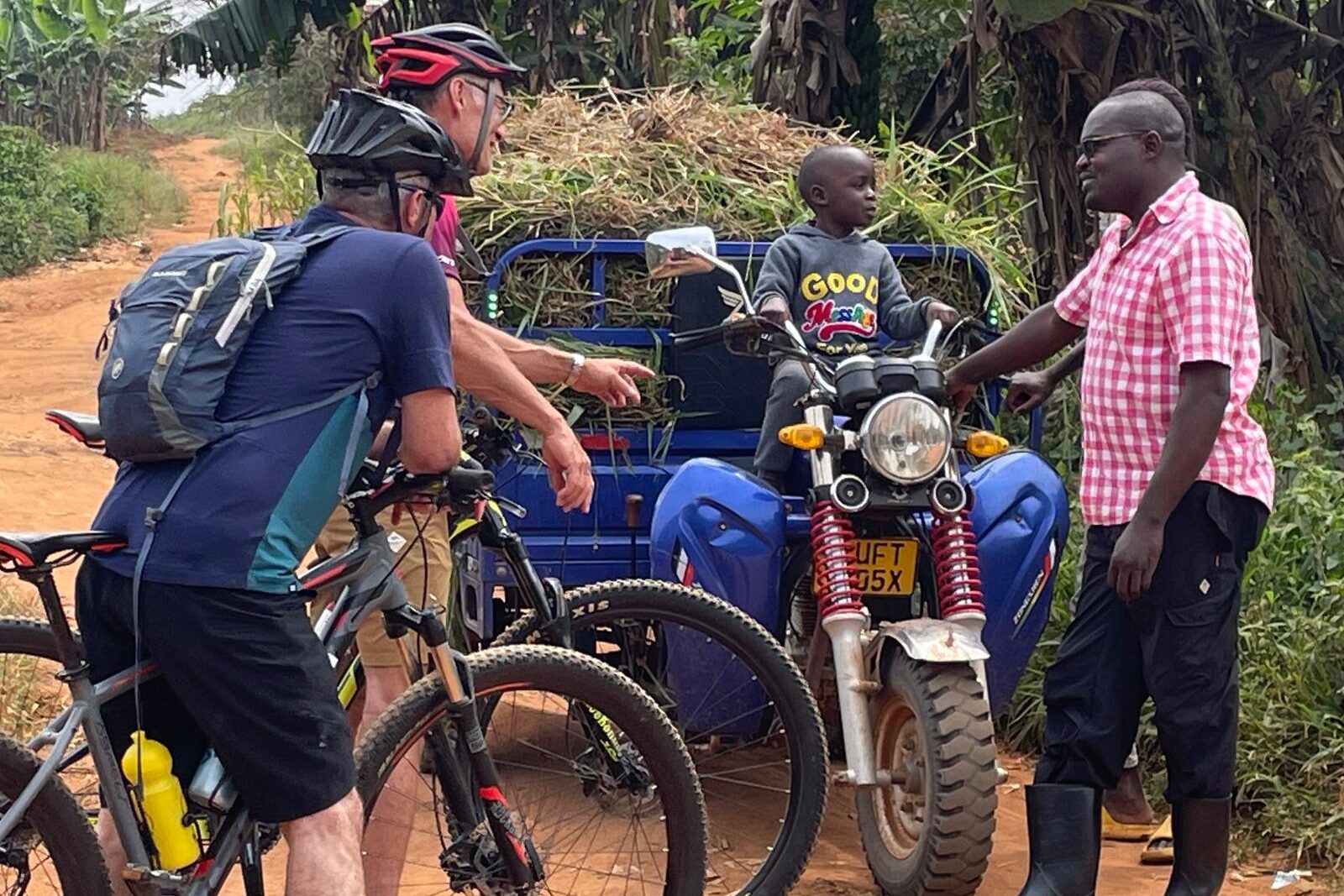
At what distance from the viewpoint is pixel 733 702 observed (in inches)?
169

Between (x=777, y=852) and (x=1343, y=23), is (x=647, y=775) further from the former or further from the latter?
(x=1343, y=23)

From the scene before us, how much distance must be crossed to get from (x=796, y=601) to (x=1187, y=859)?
1.34 metres

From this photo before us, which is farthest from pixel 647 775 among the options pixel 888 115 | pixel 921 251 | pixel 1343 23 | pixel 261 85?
pixel 261 85

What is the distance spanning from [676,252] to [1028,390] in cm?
103

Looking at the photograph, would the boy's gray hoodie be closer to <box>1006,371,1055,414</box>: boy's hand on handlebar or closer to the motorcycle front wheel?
<box>1006,371,1055,414</box>: boy's hand on handlebar

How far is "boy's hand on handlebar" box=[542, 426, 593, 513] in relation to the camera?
3.58 m

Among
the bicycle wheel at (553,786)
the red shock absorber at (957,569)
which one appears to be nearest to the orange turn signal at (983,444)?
the red shock absorber at (957,569)

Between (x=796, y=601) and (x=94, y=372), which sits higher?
(x=796, y=601)

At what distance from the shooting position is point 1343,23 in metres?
7.75

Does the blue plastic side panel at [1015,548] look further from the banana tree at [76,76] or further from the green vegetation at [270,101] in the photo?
the banana tree at [76,76]

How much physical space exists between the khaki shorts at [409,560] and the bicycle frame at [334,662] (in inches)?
7.7

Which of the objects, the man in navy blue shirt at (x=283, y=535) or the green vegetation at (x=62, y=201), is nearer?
the man in navy blue shirt at (x=283, y=535)

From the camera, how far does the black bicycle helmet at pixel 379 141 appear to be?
3242 mm

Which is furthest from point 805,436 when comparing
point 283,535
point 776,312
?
point 283,535
